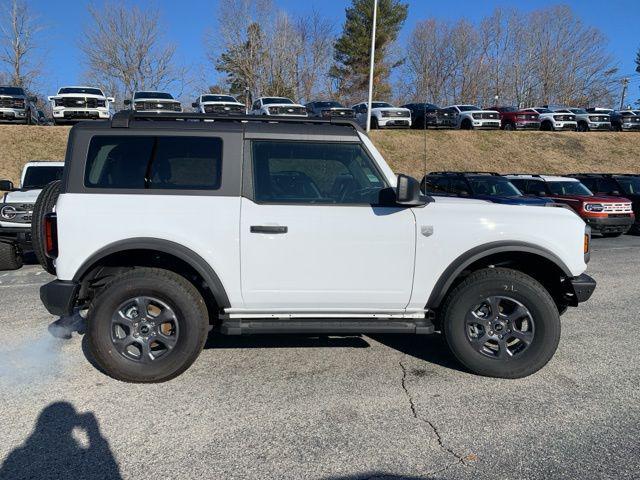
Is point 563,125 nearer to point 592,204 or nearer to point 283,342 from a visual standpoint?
point 592,204

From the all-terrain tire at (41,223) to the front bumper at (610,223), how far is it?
12.2 m

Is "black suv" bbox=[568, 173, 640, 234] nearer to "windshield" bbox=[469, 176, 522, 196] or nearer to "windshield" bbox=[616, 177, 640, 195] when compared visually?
"windshield" bbox=[616, 177, 640, 195]

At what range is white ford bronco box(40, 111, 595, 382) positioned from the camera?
3.78 m

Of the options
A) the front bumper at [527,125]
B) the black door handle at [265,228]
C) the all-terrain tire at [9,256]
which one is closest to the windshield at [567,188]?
the black door handle at [265,228]

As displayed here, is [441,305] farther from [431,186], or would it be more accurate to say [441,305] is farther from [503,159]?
[503,159]

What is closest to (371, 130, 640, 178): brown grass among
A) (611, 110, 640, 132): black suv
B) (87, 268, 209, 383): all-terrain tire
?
(611, 110, 640, 132): black suv

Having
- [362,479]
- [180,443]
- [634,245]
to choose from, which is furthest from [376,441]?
[634,245]

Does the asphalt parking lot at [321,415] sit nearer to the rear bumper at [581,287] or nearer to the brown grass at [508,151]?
the rear bumper at [581,287]

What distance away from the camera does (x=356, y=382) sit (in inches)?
153

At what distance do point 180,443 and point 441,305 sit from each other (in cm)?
222

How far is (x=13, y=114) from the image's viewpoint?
21.2 metres

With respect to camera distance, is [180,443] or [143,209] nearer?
[180,443]

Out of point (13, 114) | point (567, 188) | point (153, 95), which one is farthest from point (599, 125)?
point (13, 114)

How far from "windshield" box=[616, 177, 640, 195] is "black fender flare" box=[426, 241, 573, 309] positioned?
12.8 metres
